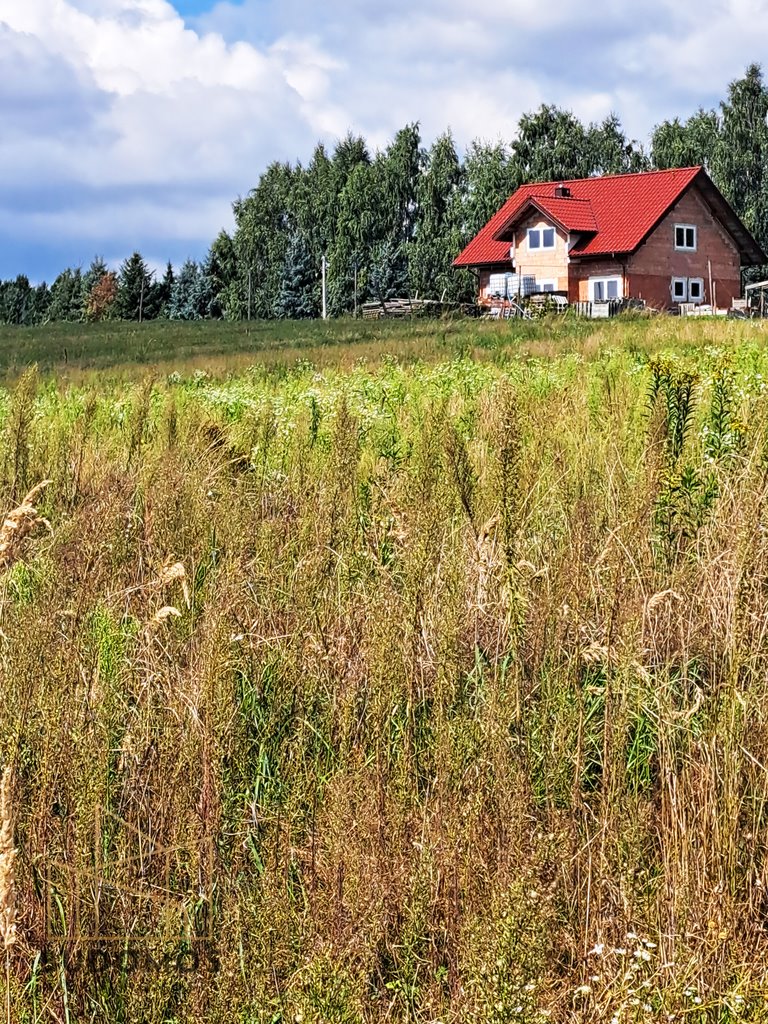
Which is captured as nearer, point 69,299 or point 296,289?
point 296,289

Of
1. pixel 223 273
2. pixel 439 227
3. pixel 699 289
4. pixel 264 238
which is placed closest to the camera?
pixel 699 289

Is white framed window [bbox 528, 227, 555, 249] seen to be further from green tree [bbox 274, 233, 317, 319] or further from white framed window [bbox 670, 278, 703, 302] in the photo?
green tree [bbox 274, 233, 317, 319]

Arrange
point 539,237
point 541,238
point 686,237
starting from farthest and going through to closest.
→ point 539,237 < point 541,238 < point 686,237

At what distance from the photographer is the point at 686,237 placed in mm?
48031

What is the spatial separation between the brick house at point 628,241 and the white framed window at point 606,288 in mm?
41

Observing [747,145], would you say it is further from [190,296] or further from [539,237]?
[190,296]

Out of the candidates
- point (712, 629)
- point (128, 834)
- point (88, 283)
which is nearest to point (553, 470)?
point (712, 629)

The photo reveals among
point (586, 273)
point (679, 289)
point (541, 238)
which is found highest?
point (541, 238)

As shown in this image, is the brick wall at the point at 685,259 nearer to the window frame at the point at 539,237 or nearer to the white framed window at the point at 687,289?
the white framed window at the point at 687,289

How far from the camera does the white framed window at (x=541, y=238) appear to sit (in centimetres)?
4822

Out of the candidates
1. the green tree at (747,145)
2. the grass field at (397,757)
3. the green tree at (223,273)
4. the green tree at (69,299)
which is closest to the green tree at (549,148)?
the green tree at (747,145)

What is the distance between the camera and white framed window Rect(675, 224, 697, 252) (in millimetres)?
47656

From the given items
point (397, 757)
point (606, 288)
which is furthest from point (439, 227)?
point (397, 757)

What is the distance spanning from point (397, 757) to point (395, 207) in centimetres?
6845
